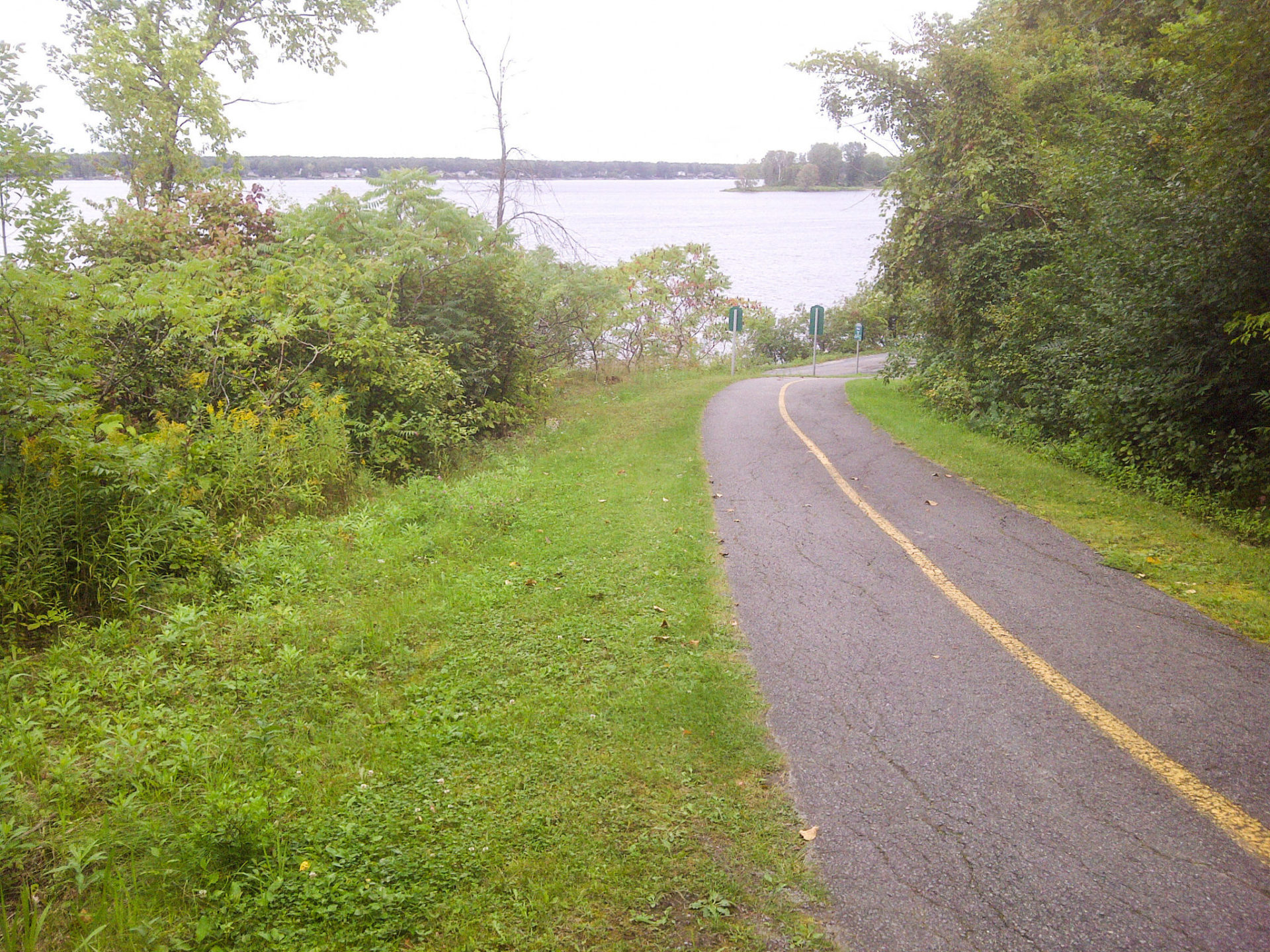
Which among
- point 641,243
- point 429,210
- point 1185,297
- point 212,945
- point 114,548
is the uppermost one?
point 641,243

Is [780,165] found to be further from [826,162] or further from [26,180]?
[26,180]

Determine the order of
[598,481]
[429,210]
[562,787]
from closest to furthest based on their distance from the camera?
[562,787]
[598,481]
[429,210]

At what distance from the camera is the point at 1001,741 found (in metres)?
4.05

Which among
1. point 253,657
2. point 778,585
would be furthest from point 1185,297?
point 253,657

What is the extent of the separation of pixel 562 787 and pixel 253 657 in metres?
2.45

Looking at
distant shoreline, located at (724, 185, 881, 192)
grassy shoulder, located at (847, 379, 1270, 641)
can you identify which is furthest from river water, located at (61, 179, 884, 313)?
grassy shoulder, located at (847, 379, 1270, 641)

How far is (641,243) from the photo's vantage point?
42.4 m

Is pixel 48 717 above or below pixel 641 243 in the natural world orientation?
below

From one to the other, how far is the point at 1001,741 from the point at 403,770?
307 centimetres

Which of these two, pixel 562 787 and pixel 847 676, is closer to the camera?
pixel 562 787

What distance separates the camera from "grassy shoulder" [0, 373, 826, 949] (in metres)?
2.93

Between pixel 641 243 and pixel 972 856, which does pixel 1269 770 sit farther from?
pixel 641 243

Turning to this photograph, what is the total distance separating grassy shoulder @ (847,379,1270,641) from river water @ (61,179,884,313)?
330 inches

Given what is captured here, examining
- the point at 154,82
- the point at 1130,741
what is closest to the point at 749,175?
the point at 154,82
